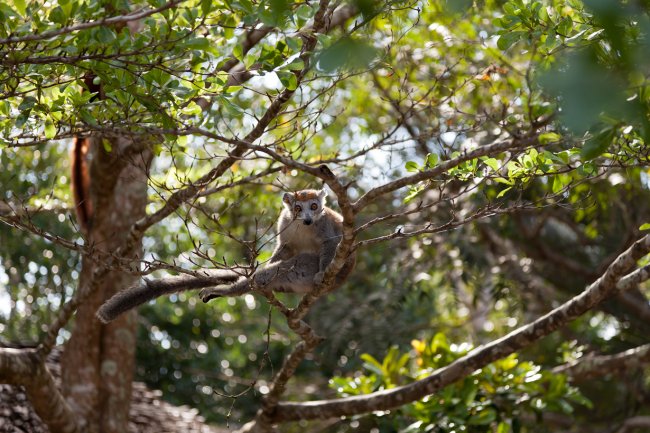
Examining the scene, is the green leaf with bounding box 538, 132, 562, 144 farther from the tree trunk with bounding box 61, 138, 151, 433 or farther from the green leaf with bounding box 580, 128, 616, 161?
the tree trunk with bounding box 61, 138, 151, 433

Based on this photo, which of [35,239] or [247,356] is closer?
[35,239]

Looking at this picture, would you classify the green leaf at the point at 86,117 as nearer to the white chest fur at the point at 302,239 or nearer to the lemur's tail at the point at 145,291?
the lemur's tail at the point at 145,291

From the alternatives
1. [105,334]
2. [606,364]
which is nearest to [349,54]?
[105,334]

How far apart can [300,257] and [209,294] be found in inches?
47.0

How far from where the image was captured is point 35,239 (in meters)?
11.5

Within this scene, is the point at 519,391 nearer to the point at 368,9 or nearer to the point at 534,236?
the point at 534,236

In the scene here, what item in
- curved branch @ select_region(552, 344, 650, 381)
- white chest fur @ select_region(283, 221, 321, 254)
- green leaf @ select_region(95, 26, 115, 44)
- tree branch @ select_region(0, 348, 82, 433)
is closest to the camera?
green leaf @ select_region(95, 26, 115, 44)

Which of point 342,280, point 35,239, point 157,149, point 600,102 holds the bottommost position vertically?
point 600,102

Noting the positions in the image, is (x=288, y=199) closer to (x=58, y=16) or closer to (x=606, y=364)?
(x=58, y=16)

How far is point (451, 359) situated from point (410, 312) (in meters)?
4.92

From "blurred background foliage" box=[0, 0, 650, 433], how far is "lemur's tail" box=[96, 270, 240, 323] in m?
0.37

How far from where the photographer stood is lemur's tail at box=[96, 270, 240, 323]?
5.69m

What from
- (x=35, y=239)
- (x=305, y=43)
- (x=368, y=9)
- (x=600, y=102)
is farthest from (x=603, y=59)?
(x=35, y=239)

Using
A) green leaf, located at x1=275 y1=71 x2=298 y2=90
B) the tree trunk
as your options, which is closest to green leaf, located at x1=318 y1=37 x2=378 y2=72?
green leaf, located at x1=275 y1=71 x2=298 y2=90
